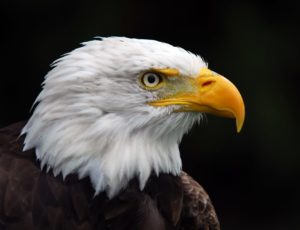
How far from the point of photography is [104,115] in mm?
4199

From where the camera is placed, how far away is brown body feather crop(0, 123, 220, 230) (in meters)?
4.17

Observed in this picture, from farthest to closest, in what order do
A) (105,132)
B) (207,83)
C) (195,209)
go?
(195,209), (207,83), (105,132)

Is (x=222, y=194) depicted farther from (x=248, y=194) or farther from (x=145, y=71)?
(x=145, y=71)

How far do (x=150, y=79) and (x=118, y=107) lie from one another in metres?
0.21

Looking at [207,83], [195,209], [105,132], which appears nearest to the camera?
[105,132]

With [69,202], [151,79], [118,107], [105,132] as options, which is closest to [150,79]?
[151,79]

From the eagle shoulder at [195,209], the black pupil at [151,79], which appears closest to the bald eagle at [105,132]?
the black pupil at [151,79]

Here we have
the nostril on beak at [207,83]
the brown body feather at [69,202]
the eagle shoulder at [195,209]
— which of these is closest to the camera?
the brown body feather at [69,202]

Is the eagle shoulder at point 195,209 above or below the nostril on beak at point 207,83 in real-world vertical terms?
below

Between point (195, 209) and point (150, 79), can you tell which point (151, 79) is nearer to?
point (150, 79)

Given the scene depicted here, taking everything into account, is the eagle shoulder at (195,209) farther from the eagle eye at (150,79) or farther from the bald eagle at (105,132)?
the eagle eye at (150,79)

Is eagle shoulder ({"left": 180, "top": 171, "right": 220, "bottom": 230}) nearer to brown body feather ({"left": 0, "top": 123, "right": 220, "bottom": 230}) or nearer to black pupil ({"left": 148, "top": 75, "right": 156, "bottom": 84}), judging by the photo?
brown body feather ({"left": 0, "top": 123, "right": 220, "bottom": 230})

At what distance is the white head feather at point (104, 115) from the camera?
13.8 feet

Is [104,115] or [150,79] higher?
[150,79]
